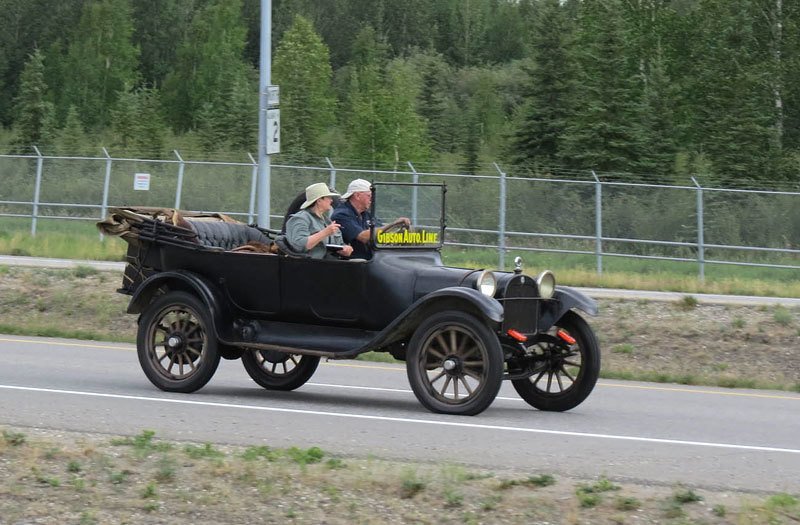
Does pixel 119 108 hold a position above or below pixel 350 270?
above

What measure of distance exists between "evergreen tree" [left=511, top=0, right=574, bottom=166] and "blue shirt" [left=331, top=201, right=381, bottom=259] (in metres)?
31.2

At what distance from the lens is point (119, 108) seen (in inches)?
2431

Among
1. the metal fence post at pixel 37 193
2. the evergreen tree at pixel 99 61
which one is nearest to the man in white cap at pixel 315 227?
the metal fence post at pixel 37 193

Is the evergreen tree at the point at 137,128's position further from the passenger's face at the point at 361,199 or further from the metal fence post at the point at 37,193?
the passenger's face at the point at 361,199

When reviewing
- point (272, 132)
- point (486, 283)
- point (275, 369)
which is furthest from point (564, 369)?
point (272, 132)

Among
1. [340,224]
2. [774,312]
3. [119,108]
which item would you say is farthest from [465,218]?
[119,108]

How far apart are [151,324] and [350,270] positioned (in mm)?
1854

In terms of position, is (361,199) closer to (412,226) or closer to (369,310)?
(412,226)

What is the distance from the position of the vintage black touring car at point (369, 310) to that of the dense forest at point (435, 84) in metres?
23.7

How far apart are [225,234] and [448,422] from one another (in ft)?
10.8

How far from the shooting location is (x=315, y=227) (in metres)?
12.1

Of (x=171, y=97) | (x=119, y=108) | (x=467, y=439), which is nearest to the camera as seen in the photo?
(x=467, y=439)

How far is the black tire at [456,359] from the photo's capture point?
35.2ft

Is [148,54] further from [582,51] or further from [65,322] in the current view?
[65,322]
